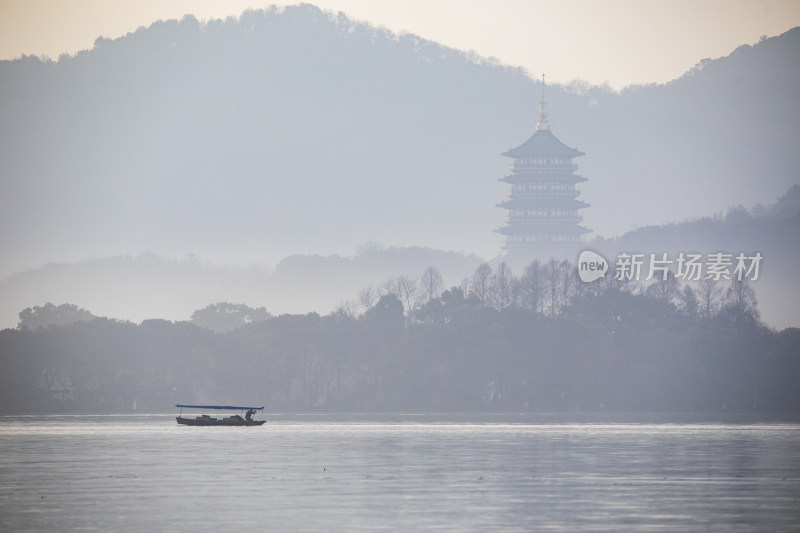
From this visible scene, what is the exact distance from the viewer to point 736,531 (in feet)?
169

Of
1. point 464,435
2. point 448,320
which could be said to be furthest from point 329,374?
point 464,435

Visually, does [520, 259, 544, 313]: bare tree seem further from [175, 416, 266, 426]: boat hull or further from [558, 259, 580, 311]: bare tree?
[175, 416, 266, 426]: boat hull

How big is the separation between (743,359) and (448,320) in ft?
102

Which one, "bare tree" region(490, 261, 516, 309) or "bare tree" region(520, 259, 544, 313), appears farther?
"bare tree" region(490, 261, 516, 309)

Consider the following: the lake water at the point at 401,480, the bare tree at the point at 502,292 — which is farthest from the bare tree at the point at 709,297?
the lake water at the point at 401,480

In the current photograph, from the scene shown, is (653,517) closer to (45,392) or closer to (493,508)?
(493,508)

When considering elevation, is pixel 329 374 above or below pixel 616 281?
below

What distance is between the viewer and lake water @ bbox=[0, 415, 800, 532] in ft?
178
